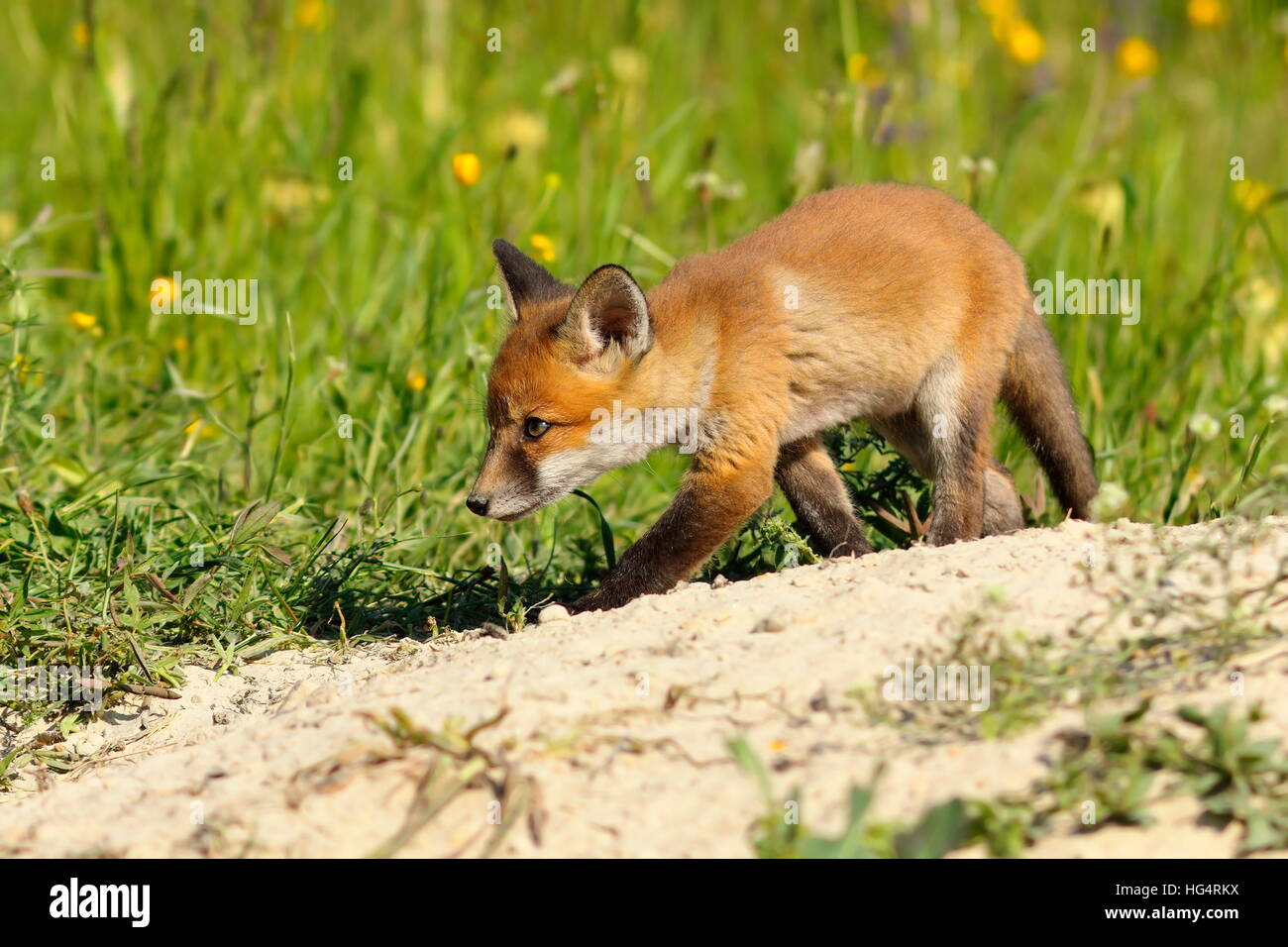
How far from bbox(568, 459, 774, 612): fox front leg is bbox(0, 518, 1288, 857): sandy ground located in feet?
2.03

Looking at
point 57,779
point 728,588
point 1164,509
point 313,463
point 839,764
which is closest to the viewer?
point 839,764

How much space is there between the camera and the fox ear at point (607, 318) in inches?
184

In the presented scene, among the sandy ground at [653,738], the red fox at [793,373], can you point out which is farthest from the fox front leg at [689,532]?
the sandy ground at [653,738]

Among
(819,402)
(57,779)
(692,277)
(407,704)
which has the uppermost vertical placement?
(692,277)

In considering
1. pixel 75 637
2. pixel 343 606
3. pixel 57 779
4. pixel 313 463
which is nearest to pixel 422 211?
pixel 313 463

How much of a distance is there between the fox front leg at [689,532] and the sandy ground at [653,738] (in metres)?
0.62

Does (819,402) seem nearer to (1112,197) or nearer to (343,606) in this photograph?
(343,606)

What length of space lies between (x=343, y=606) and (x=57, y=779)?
1200 millimetres

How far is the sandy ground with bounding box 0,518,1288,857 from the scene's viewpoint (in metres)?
2.88

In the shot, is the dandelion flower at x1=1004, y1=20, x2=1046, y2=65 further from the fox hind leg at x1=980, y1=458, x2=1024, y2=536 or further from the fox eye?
the fox eye

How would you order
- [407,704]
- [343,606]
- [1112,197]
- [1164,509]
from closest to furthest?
[407,704] → [343,606] → [1164,509] → [1112,197]

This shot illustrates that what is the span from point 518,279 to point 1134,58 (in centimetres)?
566

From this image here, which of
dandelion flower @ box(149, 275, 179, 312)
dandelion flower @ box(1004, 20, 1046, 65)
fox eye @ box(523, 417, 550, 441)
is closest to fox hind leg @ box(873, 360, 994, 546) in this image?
fox eye @ box(523, 417, 550, 441)

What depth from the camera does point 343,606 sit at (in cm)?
481
